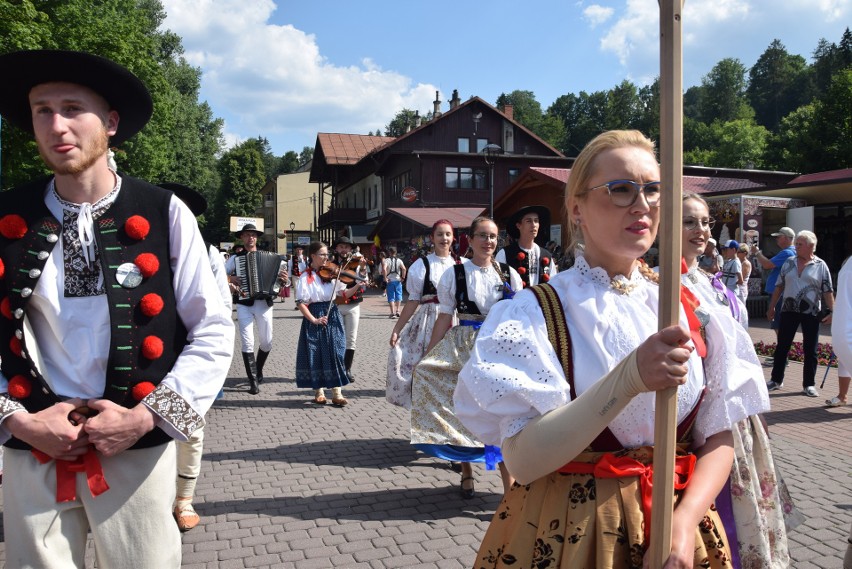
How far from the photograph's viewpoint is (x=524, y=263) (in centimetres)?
585

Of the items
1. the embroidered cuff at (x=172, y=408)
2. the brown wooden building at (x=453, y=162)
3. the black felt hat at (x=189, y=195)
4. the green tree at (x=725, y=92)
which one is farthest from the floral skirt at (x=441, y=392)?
the green tree at (x=725, y=92)

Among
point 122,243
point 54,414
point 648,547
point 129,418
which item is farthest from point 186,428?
point 648,547

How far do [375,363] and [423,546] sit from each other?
24.4 ft

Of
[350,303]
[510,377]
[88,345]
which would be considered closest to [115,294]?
[88,345]

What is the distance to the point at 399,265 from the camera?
1927 centimetres

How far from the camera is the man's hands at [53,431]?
6.43ft

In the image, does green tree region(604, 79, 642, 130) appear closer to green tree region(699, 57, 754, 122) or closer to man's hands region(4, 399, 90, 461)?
green tree region(699, 57, 754, 122)

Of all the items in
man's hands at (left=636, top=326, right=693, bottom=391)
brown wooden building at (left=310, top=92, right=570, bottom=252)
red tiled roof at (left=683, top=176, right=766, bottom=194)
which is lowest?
man's hands at (left=636, top=326, right=693, bottom=391)

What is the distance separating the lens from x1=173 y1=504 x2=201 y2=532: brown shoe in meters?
4.33

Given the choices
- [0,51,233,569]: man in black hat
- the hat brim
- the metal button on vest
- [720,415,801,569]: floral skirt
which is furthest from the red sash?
[720,415,801,569]: floral skirt

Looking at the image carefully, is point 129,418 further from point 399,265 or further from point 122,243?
point 399,265

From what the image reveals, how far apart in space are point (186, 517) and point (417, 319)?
3.07 metres

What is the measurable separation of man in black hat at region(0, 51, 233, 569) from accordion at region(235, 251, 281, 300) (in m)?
6.63

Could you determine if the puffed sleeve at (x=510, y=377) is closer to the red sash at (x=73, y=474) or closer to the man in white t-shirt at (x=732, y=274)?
the red sash at (x=73, y=474)
